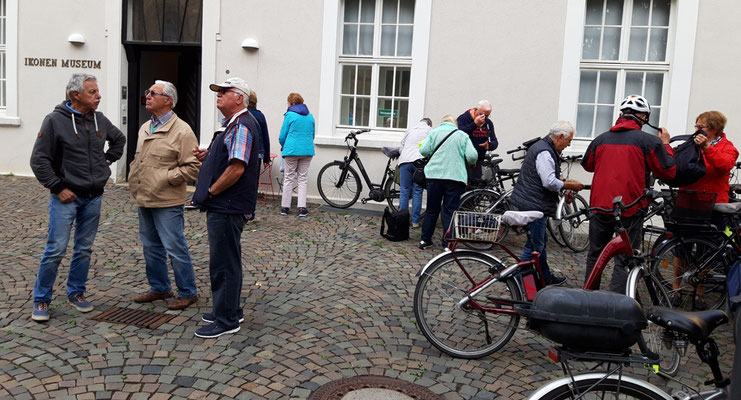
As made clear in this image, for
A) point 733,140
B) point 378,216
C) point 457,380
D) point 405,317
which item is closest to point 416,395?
point 457,380

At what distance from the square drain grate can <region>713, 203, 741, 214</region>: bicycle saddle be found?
4.65 m

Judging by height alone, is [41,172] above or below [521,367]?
above

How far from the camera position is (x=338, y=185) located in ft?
34.4

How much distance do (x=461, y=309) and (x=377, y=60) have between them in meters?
6.95

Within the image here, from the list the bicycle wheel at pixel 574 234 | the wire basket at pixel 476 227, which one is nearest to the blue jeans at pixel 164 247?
the wire basket at pixel 476 227

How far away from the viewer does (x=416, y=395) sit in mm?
3990

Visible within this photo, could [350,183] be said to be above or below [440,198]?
below

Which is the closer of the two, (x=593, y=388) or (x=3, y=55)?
(x=593, y=388)

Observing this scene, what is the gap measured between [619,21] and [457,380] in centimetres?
747

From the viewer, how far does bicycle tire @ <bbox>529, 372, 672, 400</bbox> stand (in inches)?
99.1

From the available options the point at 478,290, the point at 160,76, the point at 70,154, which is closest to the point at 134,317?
the point at 70,154

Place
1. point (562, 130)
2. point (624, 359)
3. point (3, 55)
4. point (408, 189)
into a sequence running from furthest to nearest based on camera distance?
point (3, 55)
point (408, 189)
point (562, 130)
point (624, 359)

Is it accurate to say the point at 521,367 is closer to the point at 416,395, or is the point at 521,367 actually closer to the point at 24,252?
the point at 416,395

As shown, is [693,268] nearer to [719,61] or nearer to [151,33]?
[719,61]
